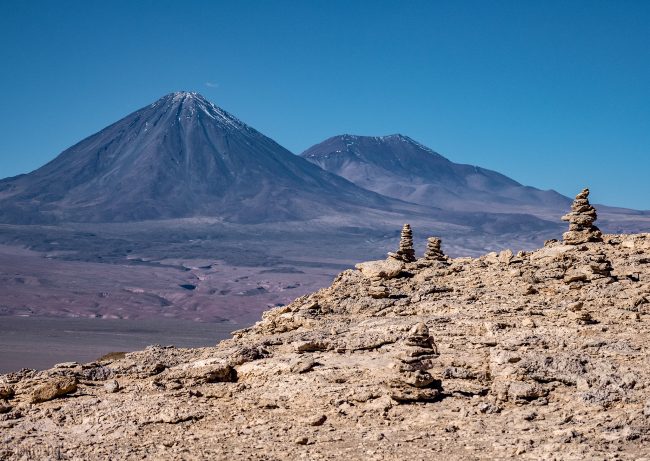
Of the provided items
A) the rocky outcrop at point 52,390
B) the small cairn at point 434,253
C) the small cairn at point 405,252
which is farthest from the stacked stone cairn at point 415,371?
the small cairn at point 434,253

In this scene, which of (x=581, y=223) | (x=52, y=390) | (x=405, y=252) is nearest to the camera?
(x=52, y=390)

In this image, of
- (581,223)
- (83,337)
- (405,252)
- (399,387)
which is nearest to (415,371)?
(399,387)

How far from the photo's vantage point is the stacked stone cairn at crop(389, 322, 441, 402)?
35.9 feet

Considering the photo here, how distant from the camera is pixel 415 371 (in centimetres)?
1111

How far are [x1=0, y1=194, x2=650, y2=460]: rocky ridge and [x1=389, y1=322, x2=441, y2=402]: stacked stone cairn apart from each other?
0.02 metres

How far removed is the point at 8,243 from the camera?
179625 millimetres

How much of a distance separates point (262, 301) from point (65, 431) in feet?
402

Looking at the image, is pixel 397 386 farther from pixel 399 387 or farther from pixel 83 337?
pixel 83 337

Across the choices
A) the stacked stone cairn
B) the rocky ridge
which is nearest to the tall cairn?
the rocky ridge

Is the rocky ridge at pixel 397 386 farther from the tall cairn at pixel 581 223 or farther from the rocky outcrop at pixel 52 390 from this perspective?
the tall cairn at pixel 581 223

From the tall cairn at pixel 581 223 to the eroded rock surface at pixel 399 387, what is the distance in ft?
5.79

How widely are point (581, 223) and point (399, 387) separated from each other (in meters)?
8.29

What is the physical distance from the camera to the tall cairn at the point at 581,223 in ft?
58.3

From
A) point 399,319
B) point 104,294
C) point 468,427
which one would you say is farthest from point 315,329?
point 104,294
